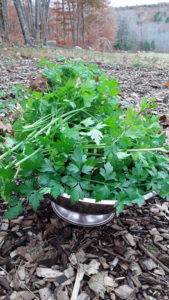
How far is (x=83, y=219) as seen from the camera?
118cm

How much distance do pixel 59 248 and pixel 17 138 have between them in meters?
0.53

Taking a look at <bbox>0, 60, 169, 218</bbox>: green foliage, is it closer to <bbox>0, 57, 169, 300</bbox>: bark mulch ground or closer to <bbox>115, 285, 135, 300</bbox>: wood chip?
<bbox>0, 57, 169, 300</bbox>: bark mulch ground

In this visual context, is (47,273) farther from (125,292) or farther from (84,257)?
(125,292)

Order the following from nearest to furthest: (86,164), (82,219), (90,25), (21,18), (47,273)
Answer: (86,164), (47,273), (82,219), (21,18), (90,25)

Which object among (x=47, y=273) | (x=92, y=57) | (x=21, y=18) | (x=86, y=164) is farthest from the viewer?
(x=21, y=18)

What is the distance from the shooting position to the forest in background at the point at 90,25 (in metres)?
14.4

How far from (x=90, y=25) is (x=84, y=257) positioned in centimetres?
2203

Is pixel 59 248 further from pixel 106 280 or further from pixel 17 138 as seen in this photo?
pixel 17 138

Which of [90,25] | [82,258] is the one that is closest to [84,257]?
[82,258]

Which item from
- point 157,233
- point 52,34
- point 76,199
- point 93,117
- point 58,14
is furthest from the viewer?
point 52,34

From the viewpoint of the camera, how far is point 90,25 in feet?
66.4

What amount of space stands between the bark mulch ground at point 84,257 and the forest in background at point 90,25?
8826 mm

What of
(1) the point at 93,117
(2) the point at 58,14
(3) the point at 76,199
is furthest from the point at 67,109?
(2) the point at 58,14

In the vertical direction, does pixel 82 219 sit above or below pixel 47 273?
above
